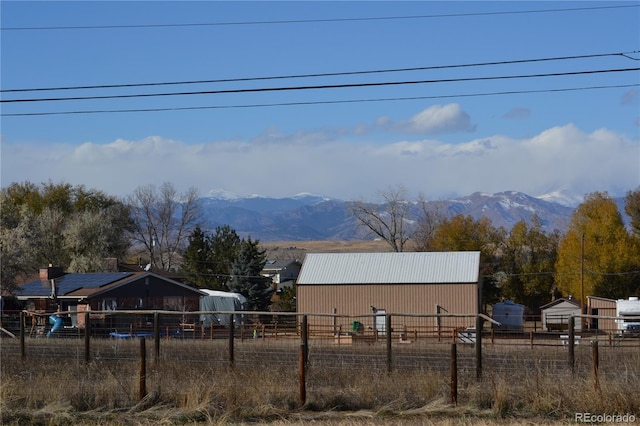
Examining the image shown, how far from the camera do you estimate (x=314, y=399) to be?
55.1 ft

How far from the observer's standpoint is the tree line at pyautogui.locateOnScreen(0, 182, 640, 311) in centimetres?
7519

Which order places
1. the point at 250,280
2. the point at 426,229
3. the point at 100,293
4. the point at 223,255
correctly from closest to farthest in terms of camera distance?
the point at 100,293 < the point at 250,280 < the point at 223,255 < the point at 426,229

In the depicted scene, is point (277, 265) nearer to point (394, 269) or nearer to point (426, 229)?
point (426, 229)

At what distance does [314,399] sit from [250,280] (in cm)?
6153

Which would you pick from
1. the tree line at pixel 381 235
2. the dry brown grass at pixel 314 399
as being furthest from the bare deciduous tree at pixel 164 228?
the dry brown grass at pixel 314 399

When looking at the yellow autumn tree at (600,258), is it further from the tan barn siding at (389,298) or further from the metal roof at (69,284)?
the metal roof at (69,284)

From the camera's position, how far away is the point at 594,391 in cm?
1589

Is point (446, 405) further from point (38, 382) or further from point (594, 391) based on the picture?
point (38, 382)

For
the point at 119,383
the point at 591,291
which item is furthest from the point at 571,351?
the point at 591,291

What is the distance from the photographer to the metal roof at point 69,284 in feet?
177

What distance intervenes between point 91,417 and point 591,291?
2563 inches

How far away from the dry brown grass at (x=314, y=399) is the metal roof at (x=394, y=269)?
38100 millimetres
